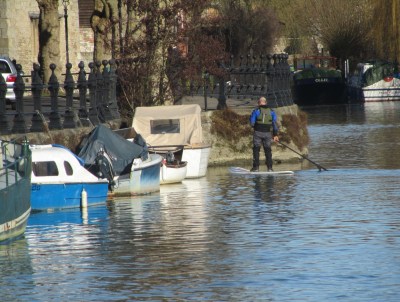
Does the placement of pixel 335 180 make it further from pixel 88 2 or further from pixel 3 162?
pixel 88 2

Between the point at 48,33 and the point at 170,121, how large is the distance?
1196 centimetres

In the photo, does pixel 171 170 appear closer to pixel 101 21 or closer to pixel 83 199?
pixel 83 199

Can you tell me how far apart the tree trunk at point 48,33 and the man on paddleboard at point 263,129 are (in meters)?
12.3

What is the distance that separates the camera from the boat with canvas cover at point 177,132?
100 ft

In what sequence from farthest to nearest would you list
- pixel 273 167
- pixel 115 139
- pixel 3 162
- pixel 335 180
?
1. pixel 273 167
2. pixel 335 180
3. pixel 115 139
4. pixel 3 162

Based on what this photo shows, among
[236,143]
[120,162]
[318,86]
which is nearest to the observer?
[120,162]

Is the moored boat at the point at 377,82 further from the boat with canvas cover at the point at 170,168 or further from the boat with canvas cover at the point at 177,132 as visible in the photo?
the boat with canvas cover at the point at 170,168

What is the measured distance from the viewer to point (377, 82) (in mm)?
78125

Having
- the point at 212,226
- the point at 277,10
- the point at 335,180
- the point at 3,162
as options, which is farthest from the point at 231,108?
the point at 277,10

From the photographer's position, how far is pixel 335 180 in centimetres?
2973

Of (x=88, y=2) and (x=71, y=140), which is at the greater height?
(x=88, y=2)

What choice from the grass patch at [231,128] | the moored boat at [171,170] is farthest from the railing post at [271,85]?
the moored boat at [171,170]

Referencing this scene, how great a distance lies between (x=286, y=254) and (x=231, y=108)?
17549 millimetres

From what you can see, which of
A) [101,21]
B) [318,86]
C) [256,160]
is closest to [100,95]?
[256,160]
